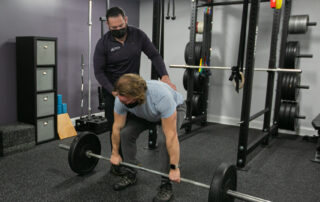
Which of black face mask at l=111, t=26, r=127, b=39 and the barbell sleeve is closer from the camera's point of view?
the barbell sleeve

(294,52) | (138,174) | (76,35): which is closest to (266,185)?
(138,174)

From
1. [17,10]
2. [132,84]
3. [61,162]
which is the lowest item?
[61,162]

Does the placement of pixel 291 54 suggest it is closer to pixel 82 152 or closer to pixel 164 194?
pixel 164 194

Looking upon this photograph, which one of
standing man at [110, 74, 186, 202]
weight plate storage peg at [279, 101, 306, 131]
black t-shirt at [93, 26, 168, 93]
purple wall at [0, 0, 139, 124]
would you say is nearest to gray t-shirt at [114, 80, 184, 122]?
standing man at [110, 74, 186, 202]

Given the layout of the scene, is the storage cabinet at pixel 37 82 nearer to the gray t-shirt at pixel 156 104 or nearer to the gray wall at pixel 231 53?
the gray t-shirt at pixel 156 104

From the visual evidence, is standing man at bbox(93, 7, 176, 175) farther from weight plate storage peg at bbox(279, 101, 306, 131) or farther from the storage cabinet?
weight plate storage peg at bbox(279, 101, 306, 131)

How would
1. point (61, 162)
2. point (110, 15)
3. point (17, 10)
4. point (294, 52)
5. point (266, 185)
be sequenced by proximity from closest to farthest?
point (110, 15) → point (266, 185) → point (61, 162) → point (17, 10) → point (294, 52)

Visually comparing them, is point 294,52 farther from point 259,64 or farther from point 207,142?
point 207,142

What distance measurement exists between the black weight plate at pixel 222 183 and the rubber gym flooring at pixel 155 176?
510mm

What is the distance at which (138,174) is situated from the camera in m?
2.58

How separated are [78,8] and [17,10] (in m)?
0.91

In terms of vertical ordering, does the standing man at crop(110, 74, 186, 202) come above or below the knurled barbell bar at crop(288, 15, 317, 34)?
below

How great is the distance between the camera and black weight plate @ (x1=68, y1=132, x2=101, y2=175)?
91.8 inches

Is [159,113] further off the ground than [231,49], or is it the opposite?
[231,49]
